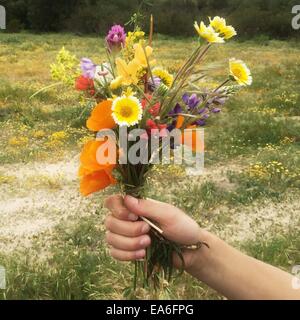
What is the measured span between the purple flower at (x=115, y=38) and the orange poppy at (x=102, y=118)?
213mm

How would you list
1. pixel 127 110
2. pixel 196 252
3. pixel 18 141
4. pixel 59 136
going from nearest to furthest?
pixel 127 110 < pixel 196 252 < pixel 18 141 < pixel 59 136

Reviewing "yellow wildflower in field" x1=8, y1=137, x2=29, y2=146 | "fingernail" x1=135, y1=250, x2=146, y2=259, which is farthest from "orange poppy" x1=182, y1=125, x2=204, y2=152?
"yellow wildflower in field" x1=8, y1=137, x2=29, y2=146

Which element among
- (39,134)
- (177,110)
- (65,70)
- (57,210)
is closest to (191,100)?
(177,110)

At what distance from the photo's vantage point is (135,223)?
5.56ft

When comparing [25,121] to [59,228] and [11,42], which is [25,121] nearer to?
[59,228]

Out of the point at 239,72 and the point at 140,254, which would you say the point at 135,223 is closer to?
the point at 140,254

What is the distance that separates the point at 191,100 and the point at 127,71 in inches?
9.4

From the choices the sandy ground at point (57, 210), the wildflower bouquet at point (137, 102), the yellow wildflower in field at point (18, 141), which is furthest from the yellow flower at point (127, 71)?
the yellow wildflower in field at point (18, 141)

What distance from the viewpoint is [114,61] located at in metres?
1.62

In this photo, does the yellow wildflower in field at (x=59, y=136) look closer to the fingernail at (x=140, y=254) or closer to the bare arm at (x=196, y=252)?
the bare arm at (x=196, y=252)

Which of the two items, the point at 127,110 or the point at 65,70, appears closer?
the point at 127,110

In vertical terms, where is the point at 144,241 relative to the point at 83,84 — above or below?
below

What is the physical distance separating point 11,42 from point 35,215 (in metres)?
18.3
